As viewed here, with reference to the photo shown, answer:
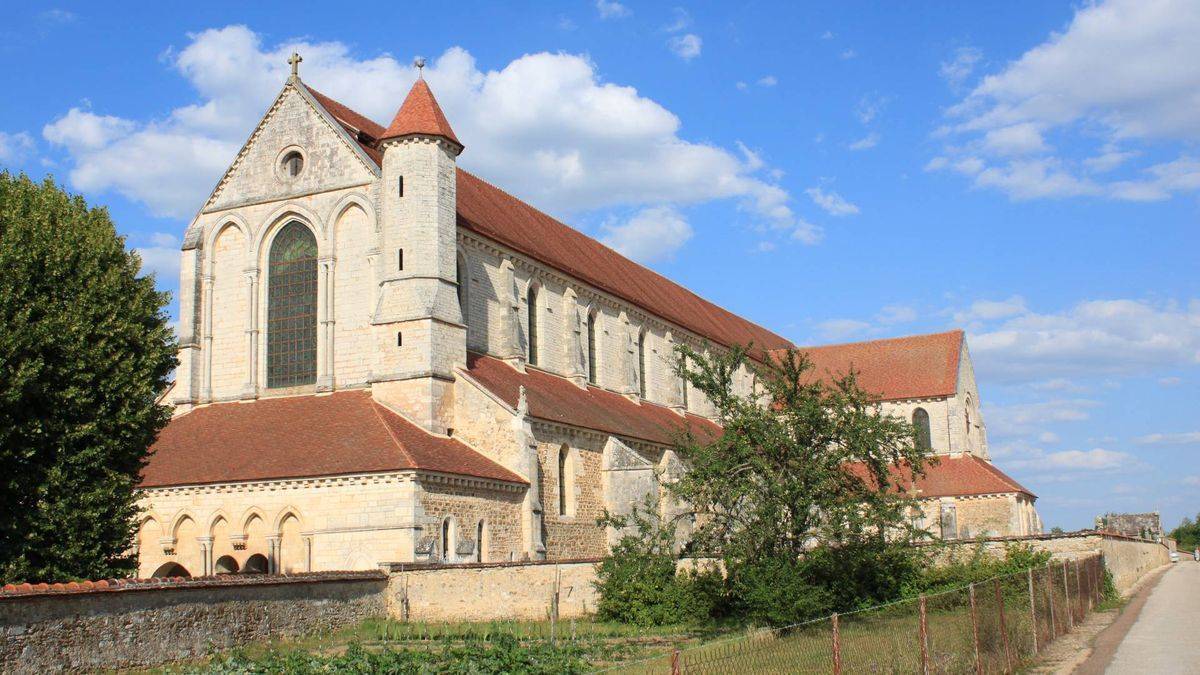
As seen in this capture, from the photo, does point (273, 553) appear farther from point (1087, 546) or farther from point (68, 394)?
point (1087, 546)

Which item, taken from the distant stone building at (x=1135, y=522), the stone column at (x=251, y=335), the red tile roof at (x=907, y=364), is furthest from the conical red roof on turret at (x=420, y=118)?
the distant stone building at (x=1135, y=522)

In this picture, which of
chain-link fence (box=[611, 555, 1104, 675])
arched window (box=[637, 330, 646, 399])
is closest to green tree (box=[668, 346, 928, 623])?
chain-link fence (box=[611, 555, 1104, 675])

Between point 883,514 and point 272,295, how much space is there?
842 inches

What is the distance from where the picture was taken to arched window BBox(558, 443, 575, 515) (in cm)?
3334

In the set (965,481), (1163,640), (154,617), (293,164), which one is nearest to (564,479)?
(293,164)

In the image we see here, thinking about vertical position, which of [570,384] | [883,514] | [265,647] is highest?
[570,384]

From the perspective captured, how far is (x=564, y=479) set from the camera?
110 ft

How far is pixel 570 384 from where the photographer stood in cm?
3934

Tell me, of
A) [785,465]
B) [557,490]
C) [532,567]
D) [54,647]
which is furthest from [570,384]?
[54,647]

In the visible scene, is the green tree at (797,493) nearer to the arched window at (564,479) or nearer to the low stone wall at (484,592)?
the low stone wall at (484,592)

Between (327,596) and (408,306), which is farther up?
(408,306)

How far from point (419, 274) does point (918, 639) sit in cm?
2052

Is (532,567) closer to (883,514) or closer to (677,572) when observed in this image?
(677,572)

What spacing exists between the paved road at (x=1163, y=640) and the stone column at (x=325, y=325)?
70.4ft
